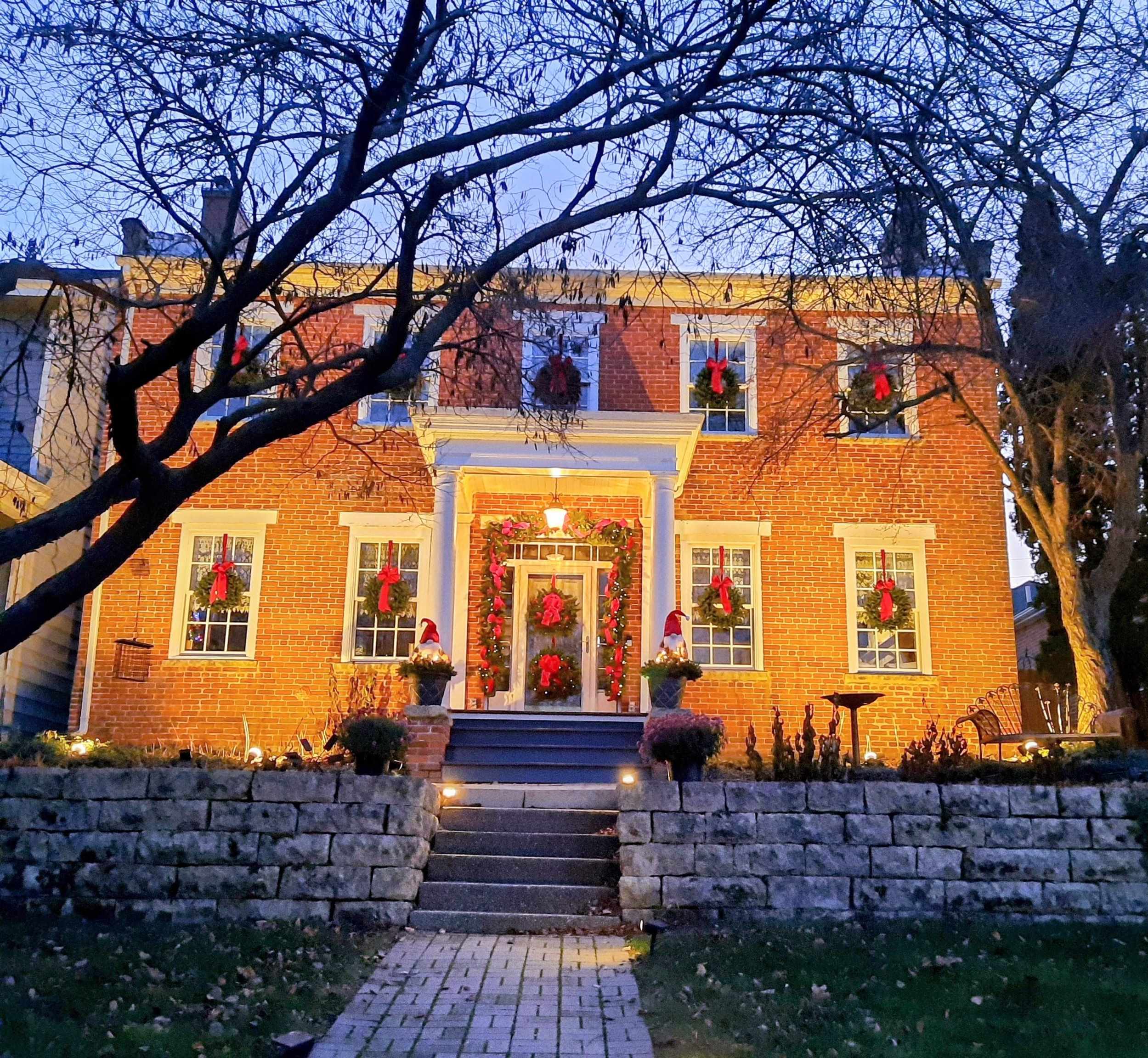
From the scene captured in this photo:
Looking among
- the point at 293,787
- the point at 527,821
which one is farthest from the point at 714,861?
the point at 293,787

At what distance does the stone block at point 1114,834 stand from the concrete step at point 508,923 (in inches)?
140

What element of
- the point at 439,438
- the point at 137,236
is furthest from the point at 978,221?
the point at 439,438

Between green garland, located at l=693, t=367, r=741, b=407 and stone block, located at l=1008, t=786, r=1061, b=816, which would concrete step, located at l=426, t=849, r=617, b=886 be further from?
green garland, located at l=693, t=367, r=741, b=407

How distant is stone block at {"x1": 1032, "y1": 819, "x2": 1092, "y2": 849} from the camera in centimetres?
809

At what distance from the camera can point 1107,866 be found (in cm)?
806

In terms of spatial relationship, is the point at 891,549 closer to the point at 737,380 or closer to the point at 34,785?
the point at 737,380

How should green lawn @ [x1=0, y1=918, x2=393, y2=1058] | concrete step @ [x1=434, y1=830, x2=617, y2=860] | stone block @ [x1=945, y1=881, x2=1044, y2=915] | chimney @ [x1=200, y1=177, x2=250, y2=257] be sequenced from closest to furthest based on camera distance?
green lawn @ [x1=0, y1=918, x2=393, y2=1058], chimney @ [x1=200, y1=177, x2=250, y2=257], stone block @ [x1=945, y1=881, x2=1044, y2=915], concrete step @ [x1=434, y1=830, x2=617, y2=860]

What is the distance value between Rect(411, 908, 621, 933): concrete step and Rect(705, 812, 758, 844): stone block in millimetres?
915

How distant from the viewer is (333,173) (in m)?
6.61

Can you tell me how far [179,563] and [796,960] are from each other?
10.3 meters

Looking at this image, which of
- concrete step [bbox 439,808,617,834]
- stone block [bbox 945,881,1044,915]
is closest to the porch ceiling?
concrete step [bbox 439,808,617,834]

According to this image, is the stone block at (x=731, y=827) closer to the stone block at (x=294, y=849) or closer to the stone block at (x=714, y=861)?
the stone block at (x=714, y=861)

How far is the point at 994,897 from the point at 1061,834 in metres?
0.70

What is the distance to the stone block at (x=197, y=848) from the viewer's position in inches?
307
